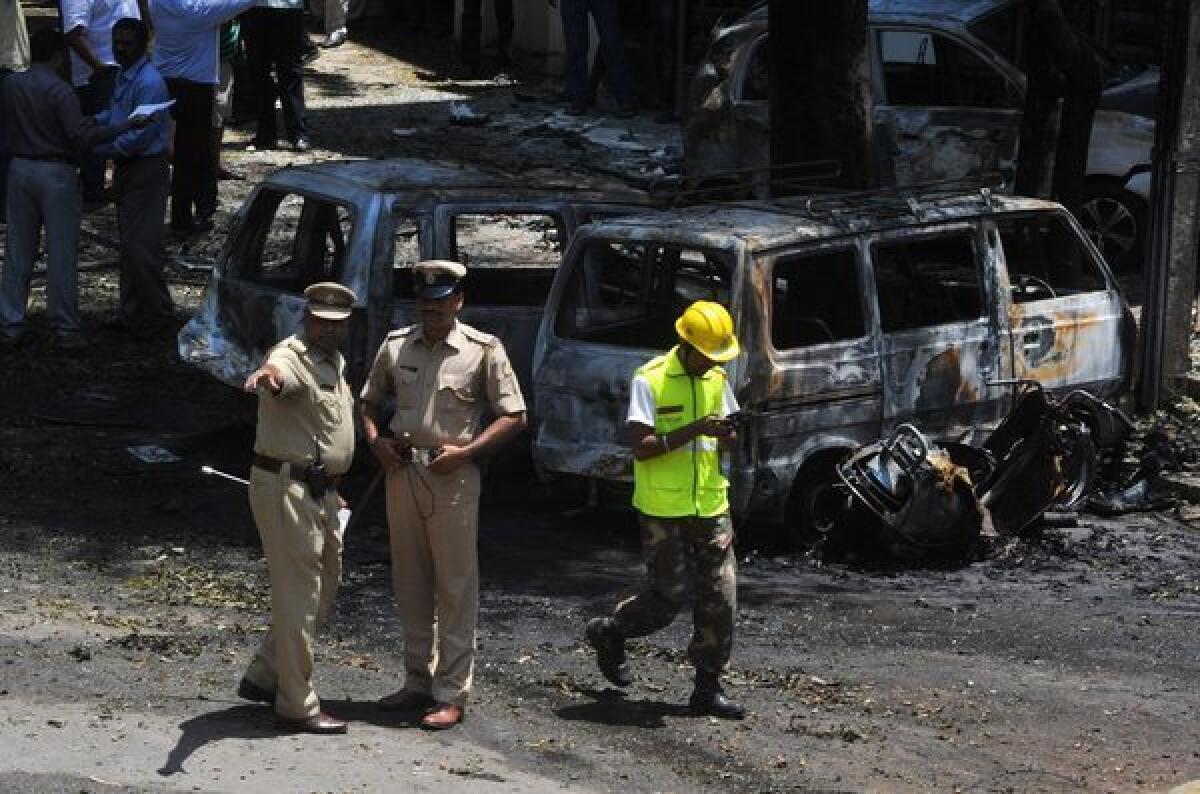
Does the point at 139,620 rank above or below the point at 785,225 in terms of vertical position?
below

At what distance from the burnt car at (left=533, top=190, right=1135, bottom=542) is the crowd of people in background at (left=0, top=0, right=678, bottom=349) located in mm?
4338

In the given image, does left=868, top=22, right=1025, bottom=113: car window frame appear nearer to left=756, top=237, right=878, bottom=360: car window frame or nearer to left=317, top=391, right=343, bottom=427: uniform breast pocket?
left=756, top=237, right=878, bottom=360: car window frame

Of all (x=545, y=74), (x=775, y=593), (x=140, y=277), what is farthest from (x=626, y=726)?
(x=545, y=74)

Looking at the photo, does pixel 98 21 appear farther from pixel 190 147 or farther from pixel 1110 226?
pixel 1110 226

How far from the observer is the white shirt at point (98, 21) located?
1759 cm

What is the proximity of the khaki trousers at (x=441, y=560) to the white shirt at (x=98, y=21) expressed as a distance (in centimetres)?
1030

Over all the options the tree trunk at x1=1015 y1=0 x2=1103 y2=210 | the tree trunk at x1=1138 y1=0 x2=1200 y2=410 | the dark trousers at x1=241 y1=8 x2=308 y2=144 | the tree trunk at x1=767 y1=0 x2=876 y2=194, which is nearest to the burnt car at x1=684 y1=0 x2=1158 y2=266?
the tree trunk at x1=1015 y1=0 x2=1103 y2=210

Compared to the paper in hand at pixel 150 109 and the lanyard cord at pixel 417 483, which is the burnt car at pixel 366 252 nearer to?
the paper in hand at pixel 150 109

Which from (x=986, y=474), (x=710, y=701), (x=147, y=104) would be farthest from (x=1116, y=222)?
(x=710, y=701)

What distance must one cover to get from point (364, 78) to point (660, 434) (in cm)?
1742

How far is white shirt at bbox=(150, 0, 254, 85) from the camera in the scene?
17797 millimetres

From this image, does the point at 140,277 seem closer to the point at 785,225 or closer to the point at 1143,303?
the point at 785,225

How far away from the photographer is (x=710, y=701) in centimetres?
855

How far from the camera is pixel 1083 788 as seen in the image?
7.99 metres
